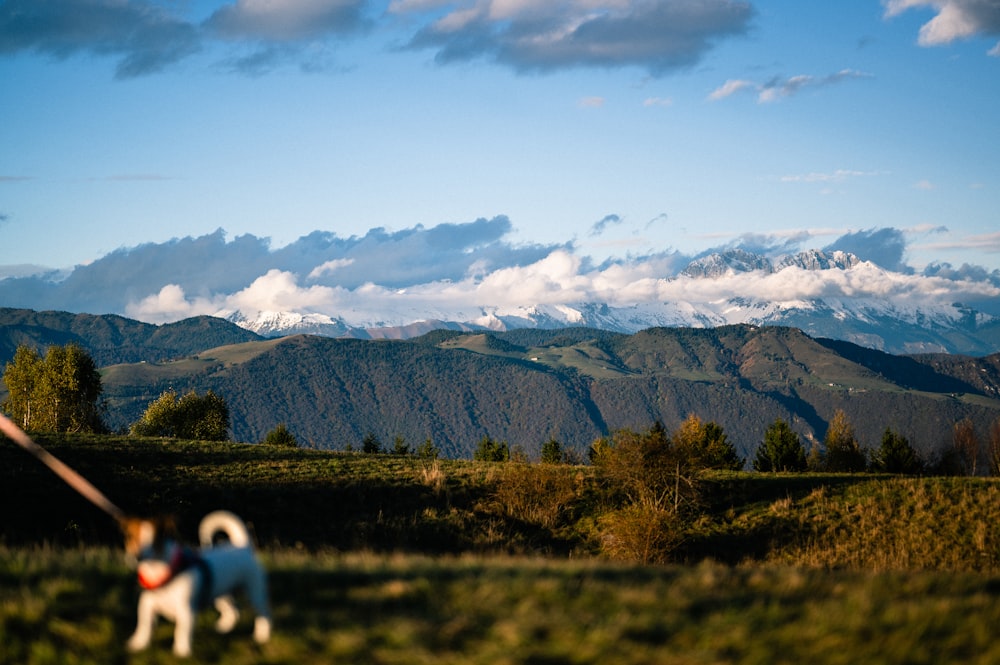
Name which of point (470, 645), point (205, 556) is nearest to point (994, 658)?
point (470, 645)

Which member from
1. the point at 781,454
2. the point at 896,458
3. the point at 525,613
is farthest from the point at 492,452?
the point at 525,613

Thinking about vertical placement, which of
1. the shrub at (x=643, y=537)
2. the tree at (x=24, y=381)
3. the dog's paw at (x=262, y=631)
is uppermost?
the tree at (x=24, y=381)

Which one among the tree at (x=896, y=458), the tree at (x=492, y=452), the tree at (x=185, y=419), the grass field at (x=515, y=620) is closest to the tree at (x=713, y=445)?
the tree at (x=896, y=458)

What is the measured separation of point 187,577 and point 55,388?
11424 centimetres

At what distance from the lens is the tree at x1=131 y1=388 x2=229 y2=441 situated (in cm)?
12638

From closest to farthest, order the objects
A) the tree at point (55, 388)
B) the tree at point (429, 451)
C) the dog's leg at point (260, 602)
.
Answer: the dog's leg at point (260, 602), the tree at point (429, 451), the tree at point (55, 388)

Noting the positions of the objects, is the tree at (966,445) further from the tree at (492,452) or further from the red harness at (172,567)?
the red harness at (172,567)

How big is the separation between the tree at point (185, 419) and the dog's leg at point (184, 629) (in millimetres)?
125760

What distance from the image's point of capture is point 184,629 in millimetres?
8102

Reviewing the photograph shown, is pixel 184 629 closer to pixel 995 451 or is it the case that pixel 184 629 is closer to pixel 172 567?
pixel 172 567

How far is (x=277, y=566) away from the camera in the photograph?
11836mm

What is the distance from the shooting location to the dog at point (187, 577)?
7.96 meters

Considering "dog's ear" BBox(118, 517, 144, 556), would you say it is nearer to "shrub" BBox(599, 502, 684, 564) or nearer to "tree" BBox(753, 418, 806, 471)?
"shrub" BBox(599, 502, 684, 564)

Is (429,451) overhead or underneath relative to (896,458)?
overhead
